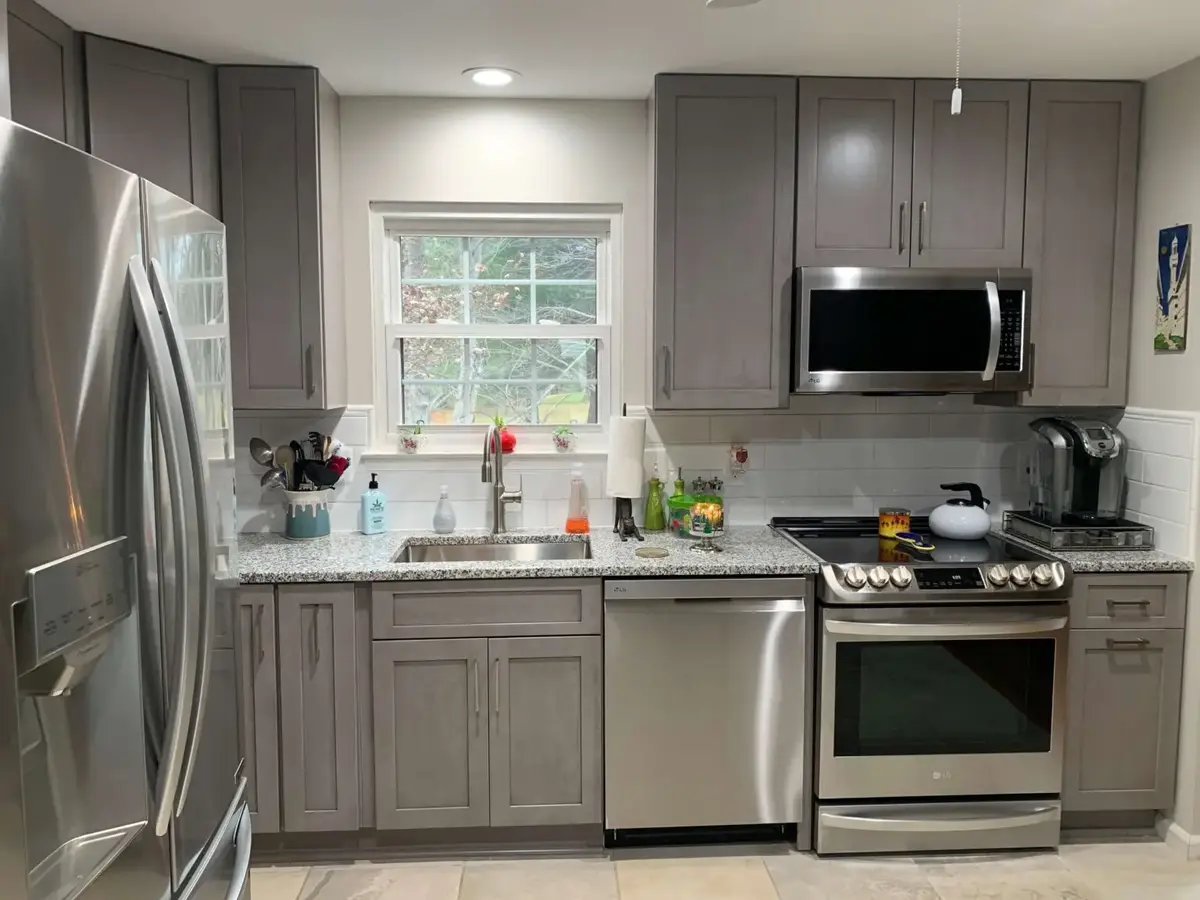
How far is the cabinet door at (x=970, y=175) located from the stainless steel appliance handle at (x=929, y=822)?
169 cm

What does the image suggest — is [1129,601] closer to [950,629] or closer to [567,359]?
[950,629]

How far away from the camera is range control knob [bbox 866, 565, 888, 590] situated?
103 inches

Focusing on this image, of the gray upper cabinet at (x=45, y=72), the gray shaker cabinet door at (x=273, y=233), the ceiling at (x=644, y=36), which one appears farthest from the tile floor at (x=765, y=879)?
the ceiling at (x=644, y=36)

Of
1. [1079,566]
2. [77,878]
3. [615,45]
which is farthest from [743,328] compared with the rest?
[77,878]

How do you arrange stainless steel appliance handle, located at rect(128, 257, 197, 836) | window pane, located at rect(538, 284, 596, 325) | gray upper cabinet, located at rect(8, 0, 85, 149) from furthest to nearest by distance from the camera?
window pane, located at rect(538, 284, 596, 325), gray upper cabinet, located at rect(8, 0, 85, 149), stainless steel appliance handle, located at rect(128, 257, 197, 836)

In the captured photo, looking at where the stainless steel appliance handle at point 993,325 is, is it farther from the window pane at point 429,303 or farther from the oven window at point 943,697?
the window pane at point 429,303

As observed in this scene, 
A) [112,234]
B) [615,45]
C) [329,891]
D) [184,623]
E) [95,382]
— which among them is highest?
[615,45]

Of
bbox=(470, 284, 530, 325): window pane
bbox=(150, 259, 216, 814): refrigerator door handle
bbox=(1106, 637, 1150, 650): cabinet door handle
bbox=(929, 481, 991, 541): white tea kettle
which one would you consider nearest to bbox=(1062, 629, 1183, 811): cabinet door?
bbox=(1106, 637, 1150, 650): cabinet door handle

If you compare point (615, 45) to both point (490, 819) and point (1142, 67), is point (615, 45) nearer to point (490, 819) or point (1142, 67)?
point (1142, 67)

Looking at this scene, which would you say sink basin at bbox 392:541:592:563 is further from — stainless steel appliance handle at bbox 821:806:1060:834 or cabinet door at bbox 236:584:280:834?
stainless steel appliance handle at bbox 821:806:1060:834

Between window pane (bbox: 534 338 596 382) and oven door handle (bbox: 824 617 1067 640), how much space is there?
4.19 ft

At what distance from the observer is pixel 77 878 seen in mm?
1140

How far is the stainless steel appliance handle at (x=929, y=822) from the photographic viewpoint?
107 inches

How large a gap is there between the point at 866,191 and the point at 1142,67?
2.88 feet
